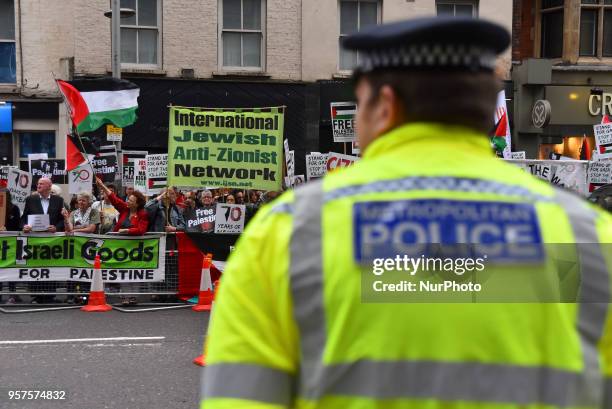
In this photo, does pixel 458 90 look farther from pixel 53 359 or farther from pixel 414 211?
pixel 53 359

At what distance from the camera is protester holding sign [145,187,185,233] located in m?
12.5

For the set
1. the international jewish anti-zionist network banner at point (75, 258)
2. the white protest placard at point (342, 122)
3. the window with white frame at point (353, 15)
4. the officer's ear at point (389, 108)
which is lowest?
the international jewish anti-zionist network banner at point (75, 258)

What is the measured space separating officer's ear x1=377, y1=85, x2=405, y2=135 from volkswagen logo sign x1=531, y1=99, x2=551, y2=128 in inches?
803

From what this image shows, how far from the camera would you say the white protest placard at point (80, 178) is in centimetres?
1295

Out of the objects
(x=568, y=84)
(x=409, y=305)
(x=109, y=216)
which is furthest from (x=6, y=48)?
(x=409, y=305)

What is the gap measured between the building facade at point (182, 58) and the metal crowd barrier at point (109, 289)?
8309 mm

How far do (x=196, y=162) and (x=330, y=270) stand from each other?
36.0 feet

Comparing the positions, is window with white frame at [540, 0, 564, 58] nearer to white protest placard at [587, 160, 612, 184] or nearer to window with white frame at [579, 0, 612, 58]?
window with white frame at [579, 0, 612, 58]

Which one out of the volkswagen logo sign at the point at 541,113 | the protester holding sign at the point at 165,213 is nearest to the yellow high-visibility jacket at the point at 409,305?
the protester holding sign at the point at 165,213

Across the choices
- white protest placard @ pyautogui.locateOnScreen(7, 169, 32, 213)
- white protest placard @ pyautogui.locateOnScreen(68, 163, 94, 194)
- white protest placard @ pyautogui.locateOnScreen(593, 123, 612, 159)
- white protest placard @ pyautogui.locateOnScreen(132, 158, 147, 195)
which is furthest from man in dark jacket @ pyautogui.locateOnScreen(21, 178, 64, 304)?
white protest placard @ pyautogui.locateOnScreen(593, 123, 612, 159)

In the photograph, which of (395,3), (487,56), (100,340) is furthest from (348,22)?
(487,56)

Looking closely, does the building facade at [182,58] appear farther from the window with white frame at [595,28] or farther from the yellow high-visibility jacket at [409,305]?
the yellow high-visibility jacket at [409,305]

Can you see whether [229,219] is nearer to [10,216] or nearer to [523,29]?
[10,216]

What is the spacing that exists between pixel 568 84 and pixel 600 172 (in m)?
8.38
